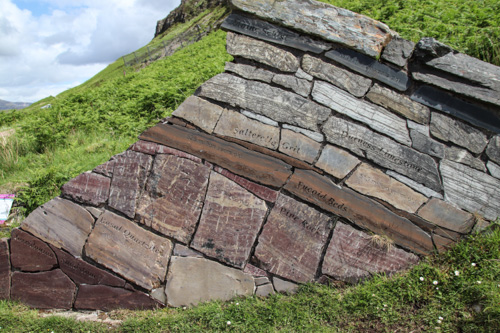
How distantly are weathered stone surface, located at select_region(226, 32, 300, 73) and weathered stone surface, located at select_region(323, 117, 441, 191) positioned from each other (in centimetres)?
83

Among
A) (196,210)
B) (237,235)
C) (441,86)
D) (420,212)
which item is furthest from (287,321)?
(441,86)

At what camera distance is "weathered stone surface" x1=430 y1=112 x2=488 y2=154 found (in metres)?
3.77

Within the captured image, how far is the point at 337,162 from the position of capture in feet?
12.2

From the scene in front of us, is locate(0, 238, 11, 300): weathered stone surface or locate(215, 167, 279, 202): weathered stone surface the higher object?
locate(215, 167, 279, 202): weathered stone surface

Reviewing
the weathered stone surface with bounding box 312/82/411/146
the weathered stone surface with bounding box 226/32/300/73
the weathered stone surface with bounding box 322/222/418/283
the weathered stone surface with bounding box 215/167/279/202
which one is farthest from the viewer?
the weathered stone surface with bounding box 226/32/300/73

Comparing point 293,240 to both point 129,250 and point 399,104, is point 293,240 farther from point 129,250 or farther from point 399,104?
point 399,104

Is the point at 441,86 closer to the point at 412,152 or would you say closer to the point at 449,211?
the point at 412,152

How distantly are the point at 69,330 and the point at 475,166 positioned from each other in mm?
4712

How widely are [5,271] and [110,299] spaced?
4.07ft

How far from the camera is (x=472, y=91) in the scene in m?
3.72

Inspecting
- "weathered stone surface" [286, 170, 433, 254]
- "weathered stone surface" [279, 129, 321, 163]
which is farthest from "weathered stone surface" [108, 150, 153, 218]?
"weathered stone surface" [286, 170, 433, 254]

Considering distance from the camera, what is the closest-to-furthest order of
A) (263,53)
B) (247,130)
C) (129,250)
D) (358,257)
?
(358,257)
(129,250)
(247,130)
(263,53)

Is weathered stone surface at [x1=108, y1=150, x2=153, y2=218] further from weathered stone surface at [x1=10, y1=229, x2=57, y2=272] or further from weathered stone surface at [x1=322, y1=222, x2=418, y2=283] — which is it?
weathered stone surface at [x1=322, y1=222, x2=418, y2=283]

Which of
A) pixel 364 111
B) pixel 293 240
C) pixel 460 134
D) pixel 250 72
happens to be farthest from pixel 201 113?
pixel 460 134
